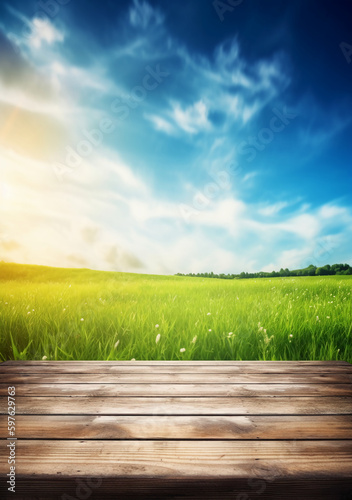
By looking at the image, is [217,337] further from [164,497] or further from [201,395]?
[164,497]

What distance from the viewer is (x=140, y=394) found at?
2.02m

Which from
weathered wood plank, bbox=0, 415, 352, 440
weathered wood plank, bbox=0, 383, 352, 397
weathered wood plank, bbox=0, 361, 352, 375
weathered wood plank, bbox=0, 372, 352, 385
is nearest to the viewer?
weathered wood plank, bbox=0, 415, 352, 440

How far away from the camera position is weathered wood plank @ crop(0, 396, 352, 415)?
5.81 ft

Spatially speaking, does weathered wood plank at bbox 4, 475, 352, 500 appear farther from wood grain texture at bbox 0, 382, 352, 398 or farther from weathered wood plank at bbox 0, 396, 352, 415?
wood grain texture at bbox 0, 382, 352, 398

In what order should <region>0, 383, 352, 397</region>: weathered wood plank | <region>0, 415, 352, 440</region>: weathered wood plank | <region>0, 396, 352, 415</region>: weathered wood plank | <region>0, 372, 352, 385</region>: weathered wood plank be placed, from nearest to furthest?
1. <region>0, 415, 352, 440</region>: weathered wood plank
2. <region>0, 396, 352, 415</region>: weathered wood plank
3. <region>0, 383, 352, 397</region>: weathered wood plank
4. <region>0, 372, 352, 385</region>: weathered wood plank

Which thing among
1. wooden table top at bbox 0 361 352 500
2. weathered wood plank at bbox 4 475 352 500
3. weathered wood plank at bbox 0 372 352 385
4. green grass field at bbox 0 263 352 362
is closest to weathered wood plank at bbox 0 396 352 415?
wooden table top at bbox 0 361 352 500

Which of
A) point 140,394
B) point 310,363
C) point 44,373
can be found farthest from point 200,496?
point 310,363

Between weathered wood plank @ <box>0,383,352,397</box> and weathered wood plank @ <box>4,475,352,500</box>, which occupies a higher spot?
weathered wood plank @ <box>0,383,352,397</box>

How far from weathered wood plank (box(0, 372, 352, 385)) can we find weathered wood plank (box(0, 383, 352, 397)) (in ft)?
0.21

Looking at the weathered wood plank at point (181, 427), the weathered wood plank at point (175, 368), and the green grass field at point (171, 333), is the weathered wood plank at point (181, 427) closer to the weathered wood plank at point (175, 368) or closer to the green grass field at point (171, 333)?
the weathered wood plank at point (175, 368)

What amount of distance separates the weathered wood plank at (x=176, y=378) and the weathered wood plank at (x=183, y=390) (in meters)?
0.06

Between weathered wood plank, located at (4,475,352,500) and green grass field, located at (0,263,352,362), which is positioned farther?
green grass field, located at (0,263,352,362)

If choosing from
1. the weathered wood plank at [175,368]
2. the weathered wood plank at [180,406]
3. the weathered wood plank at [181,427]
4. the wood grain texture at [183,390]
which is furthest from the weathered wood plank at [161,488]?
the weathered wood plank at [175,368]

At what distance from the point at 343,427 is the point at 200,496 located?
2.94 ft
